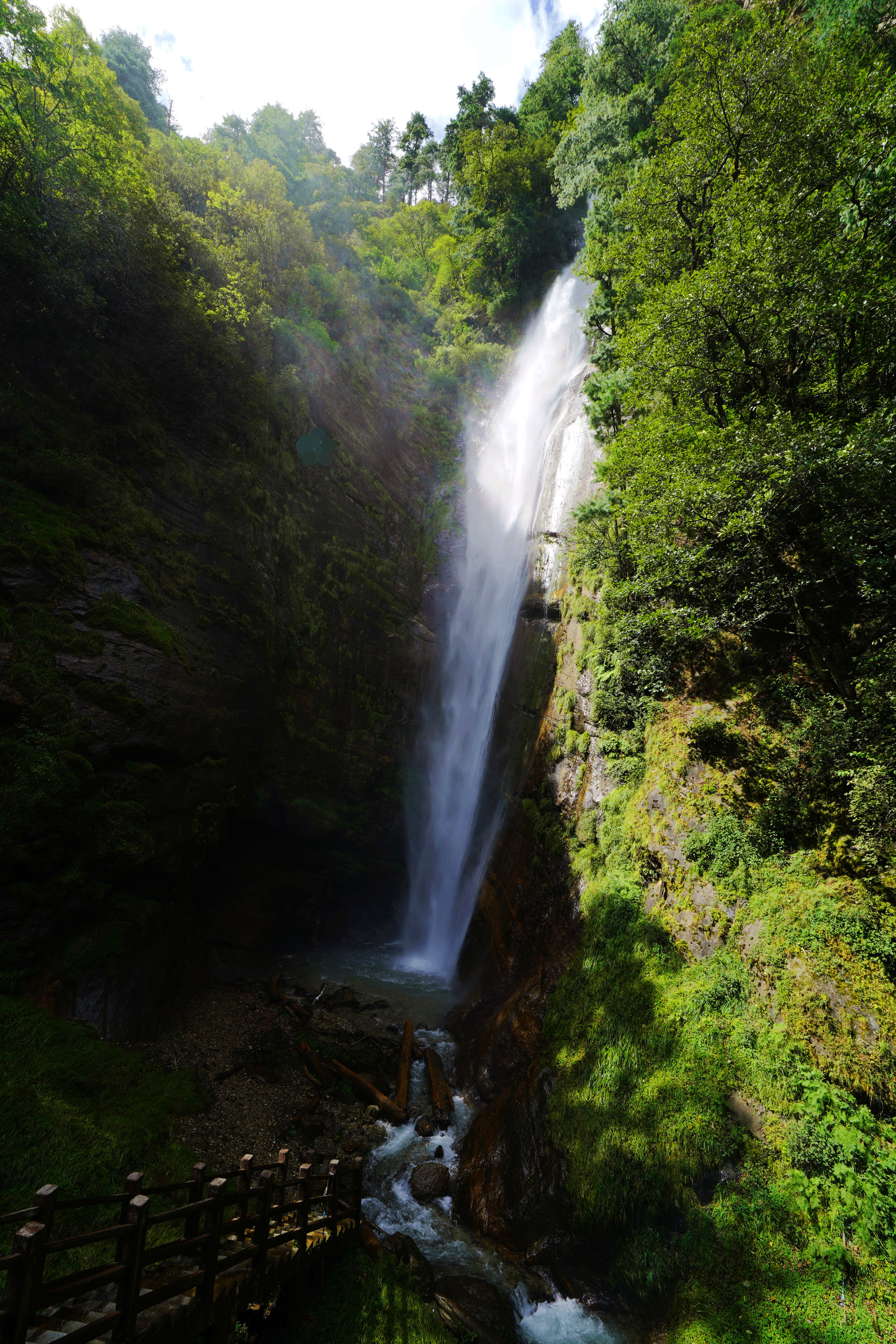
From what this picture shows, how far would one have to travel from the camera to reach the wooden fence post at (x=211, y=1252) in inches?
174

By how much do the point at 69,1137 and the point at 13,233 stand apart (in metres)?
17.3

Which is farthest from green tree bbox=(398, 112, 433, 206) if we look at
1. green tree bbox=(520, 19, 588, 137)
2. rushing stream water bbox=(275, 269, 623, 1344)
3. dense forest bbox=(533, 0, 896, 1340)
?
dense forest bbox=(533, 0, 896, 1340)

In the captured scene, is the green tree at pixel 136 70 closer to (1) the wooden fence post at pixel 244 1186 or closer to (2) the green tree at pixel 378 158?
(2) the green tree at pixel 378 158

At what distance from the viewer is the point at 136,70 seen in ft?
102

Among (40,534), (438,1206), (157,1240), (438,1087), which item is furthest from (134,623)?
(438,1206)

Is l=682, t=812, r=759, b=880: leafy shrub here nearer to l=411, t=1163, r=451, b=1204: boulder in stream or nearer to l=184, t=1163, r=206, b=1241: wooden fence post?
l=411, t=1163, r=451, b=1204: boulder in stream

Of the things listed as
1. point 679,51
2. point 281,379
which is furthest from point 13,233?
point 679,51

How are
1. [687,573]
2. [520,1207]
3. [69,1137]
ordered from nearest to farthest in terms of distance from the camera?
[69,1137] < [520,1207] < [687,573]

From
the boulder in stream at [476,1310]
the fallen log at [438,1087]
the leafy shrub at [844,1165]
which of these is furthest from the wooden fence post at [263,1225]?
the fallen log at [438,1087]

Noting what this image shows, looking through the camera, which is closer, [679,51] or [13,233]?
[13,233]

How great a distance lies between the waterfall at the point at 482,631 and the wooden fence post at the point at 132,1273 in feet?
46.5

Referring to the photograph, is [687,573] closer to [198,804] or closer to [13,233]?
[198,804]

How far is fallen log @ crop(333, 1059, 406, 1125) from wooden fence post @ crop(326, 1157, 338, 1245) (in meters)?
4.27

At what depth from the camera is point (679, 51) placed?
1922cm
